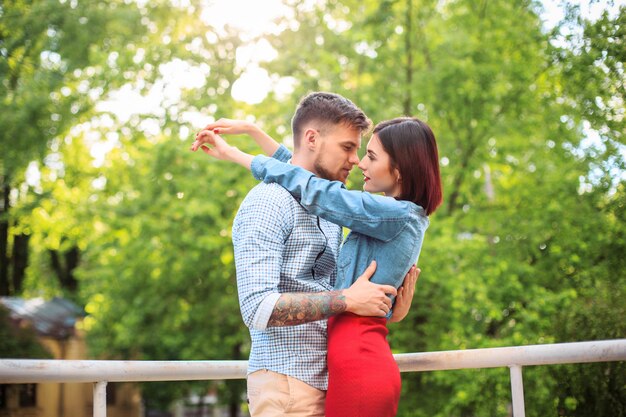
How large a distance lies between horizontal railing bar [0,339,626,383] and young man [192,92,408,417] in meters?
0.36

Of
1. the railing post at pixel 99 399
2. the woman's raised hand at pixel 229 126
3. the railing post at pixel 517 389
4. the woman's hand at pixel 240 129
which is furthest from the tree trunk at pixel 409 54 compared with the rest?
the railing post at pixel 99 399

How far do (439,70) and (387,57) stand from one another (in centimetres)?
123

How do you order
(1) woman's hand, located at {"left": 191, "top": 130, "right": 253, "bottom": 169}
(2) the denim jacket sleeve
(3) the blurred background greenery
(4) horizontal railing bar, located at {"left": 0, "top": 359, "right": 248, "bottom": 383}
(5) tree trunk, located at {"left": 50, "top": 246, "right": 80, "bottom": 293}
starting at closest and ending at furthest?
(4) horizontal railing bar, located at {"left": 0, "top": 359, "right": 248, "bottom": 383} → (2) the denim jacket sleeve → (1) woman's hand, located at {"left": 191, "top": 130, "right": 253, "bottom": 169} → (3) the blurred background greenery → (5) tree trunk, located at {"left": 50, "top": 246, "right": 80, "bottom": 293}

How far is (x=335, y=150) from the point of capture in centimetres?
209

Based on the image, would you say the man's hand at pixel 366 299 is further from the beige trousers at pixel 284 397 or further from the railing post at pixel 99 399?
the railing post at pixel 99 399

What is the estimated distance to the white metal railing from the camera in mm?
1816

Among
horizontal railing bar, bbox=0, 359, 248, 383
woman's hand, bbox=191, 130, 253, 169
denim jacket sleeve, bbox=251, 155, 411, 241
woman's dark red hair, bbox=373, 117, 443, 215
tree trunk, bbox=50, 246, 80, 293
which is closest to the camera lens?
horizontal railing bar, bbox=0, 359, 248, 383

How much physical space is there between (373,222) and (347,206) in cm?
8

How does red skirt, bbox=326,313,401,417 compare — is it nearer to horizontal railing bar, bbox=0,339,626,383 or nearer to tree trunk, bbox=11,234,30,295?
horizontal railing bar, bbox=0,339,626,383

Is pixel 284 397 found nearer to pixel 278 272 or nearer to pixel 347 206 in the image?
pixel 278 272

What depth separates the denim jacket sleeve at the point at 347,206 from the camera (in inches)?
74.7

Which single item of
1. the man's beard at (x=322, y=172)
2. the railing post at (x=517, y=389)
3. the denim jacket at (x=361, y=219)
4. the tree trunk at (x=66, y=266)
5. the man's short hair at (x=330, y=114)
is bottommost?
the railing post at (x=517, y=389)

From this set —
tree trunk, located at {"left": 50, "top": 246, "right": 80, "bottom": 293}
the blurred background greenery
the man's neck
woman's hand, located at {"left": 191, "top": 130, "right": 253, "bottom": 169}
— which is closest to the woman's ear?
the man's neck

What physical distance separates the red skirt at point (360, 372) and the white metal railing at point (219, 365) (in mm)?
512
